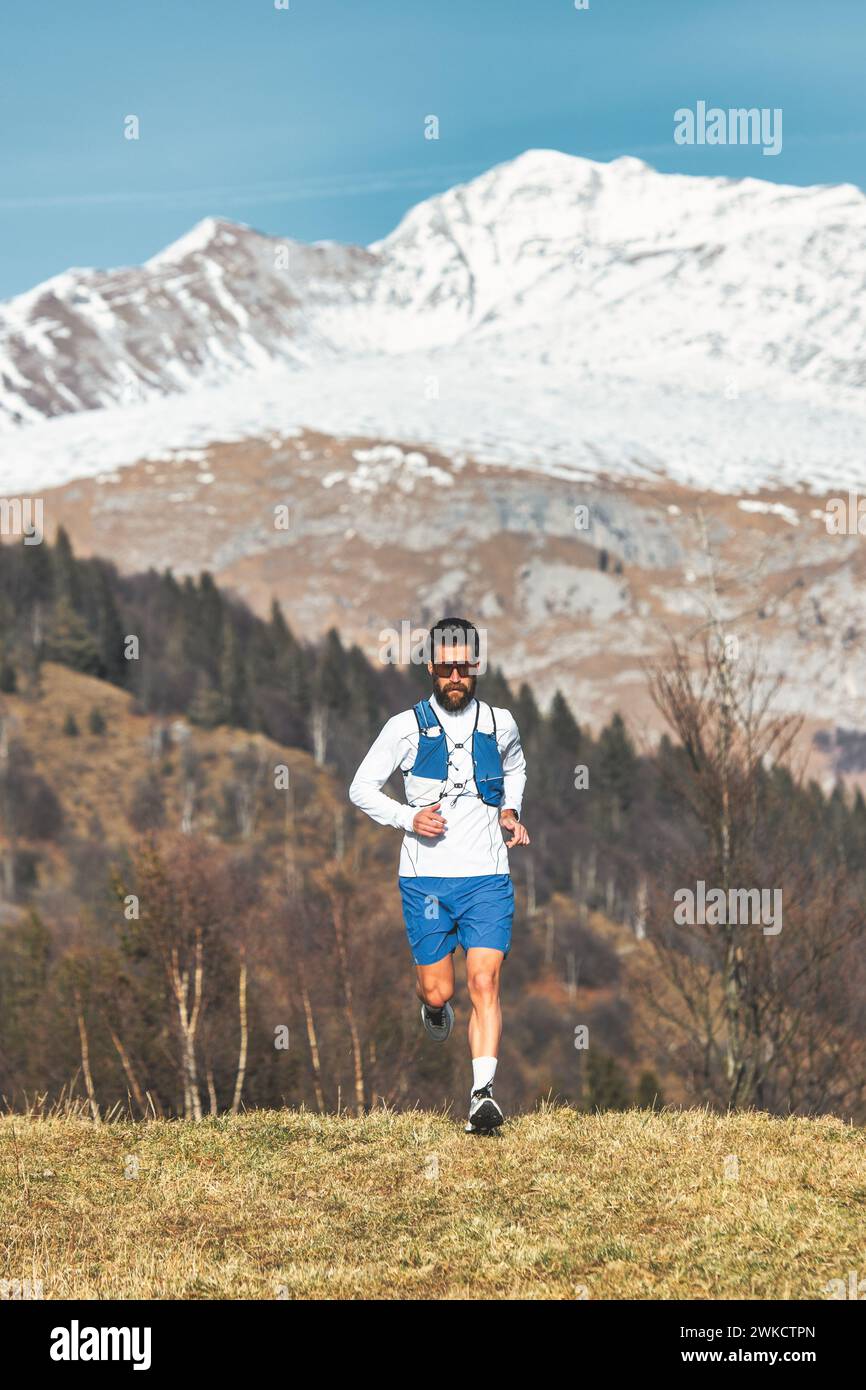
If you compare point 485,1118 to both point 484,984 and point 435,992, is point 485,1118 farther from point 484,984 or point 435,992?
Result: point 435,992

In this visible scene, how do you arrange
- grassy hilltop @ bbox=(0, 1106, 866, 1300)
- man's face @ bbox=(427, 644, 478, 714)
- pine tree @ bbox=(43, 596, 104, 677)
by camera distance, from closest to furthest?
grassy hilltop @ bbox=(0, 1106, 866, 1300) → man's face @ bbox=(427, 644, 478, 714) → pine tree @ bbox=(43, 596, 104, 677)

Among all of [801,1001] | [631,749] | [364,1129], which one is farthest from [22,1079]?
[631,749]

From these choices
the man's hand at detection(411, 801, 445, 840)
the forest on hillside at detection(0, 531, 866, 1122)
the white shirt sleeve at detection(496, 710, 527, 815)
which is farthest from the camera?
the forest on hillside at detection(0, 531, 866, 1122)

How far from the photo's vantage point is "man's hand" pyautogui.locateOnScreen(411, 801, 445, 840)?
9.92 metres

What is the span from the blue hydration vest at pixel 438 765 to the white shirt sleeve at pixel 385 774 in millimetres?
124

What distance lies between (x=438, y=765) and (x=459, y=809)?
13.6 inches

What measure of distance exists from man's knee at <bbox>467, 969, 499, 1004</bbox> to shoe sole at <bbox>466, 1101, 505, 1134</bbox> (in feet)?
2.51

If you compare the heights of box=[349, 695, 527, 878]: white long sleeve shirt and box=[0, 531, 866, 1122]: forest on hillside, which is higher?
box=[349, 695, 527, 878]: white long sleeve shirt

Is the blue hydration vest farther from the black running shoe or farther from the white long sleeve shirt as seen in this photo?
the black running shoe

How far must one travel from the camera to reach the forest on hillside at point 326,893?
26.4 m

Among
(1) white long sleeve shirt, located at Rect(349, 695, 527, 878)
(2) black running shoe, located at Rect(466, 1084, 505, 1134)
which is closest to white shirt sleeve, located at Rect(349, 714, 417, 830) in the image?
(1) white long sleeve shirt, located at Rect(349, 695, 527, 878)

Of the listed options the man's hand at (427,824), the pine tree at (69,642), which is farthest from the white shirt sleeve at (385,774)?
the pine tree at (69,642)

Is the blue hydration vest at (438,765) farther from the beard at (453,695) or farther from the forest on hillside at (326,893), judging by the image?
the forest on hillside at (326,893)

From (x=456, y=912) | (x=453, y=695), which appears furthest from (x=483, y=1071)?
(x=453, y=695)
